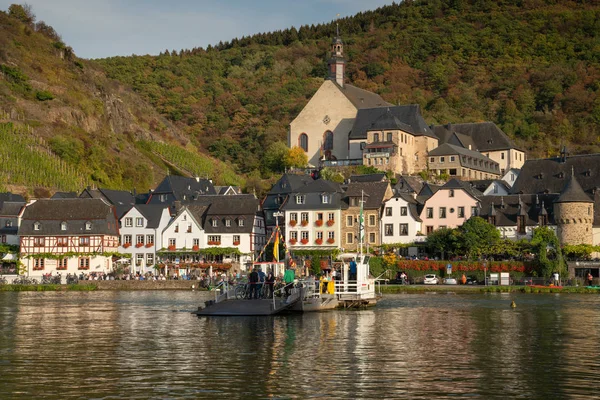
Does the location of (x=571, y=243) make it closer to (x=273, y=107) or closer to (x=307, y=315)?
(x=307, y=315)

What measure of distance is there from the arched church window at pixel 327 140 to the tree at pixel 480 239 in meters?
44.0

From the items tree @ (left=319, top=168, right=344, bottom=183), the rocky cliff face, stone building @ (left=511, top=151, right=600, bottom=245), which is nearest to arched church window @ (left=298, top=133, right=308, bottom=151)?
tree @ (left=319, top=168, right=344, bottom=183)

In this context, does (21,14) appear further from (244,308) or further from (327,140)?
(244,308)

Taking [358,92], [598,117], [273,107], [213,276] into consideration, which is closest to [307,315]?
[213,276]

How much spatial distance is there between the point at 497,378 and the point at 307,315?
2208 centimetres

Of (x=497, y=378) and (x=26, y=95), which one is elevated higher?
(x=26, y=95)

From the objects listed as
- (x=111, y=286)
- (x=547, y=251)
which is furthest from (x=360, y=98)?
(x=111, y=286)

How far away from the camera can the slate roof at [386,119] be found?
373 feet

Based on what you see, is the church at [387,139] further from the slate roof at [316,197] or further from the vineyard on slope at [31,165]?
the vineyard on slope at [31,165]

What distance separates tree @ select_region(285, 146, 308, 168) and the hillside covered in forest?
12.2m

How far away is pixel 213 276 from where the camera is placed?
86.1 metres

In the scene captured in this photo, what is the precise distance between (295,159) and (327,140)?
5.64 meters

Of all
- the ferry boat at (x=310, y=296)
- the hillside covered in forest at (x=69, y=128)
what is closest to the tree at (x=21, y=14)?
the hillside covered in forest at (x=69, y=128)

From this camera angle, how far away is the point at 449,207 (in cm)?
8869
